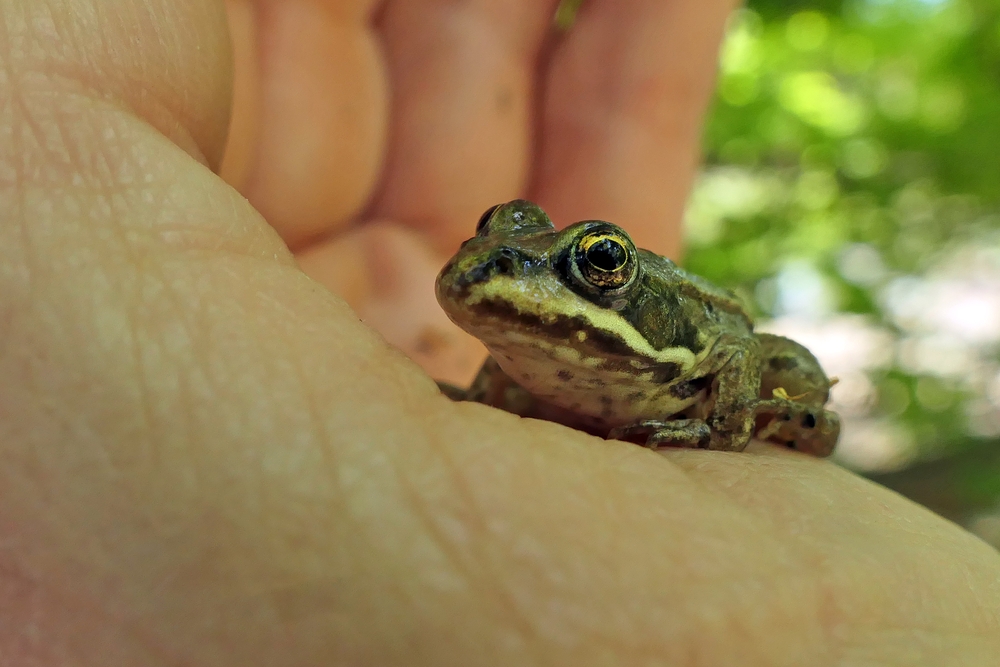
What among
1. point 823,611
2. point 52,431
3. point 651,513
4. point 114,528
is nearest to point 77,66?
point 52,431

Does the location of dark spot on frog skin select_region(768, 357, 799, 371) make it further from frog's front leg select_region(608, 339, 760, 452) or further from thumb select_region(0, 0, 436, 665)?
thumb select_region(0, 0, 436, 665)

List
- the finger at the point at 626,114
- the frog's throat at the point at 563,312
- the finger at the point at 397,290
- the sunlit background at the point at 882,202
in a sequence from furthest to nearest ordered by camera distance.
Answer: the sunlit background at the point at 882,202 < the finger at the point at 626,114 < the finger at the point at 397,290 < the frog's throat at the point at 563,312

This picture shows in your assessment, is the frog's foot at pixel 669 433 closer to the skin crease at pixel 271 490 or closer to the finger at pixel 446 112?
the skin crease at pixel 271 490

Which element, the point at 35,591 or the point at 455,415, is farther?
the point at 455,415

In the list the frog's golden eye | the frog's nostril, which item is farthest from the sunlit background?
the frog's nostril

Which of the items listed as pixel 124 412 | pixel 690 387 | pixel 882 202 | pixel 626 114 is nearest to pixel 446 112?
pixel 626 114

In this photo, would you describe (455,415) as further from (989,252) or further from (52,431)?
(989,252)

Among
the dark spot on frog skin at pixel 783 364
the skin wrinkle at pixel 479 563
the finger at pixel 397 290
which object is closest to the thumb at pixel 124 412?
the skin wrinkle at pixel 479 563

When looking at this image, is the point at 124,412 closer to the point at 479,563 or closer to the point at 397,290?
the point at 479,563
